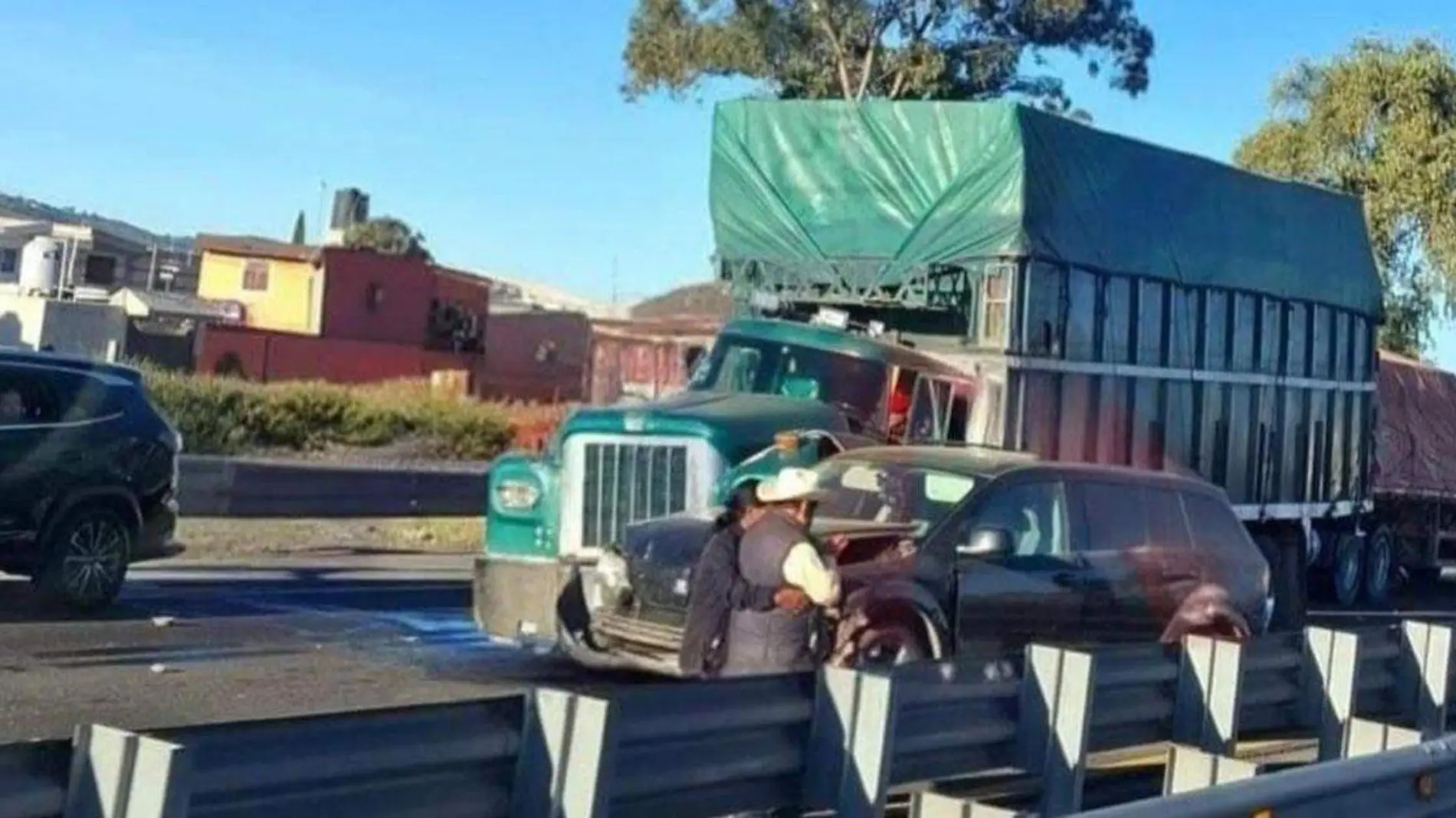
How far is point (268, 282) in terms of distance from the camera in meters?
67.2

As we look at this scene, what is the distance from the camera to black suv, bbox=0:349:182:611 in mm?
16031

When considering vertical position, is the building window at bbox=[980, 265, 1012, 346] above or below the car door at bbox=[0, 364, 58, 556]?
above

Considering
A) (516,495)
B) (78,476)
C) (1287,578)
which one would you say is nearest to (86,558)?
(78,476)

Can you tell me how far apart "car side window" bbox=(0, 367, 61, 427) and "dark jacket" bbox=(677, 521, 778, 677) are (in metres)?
7.71

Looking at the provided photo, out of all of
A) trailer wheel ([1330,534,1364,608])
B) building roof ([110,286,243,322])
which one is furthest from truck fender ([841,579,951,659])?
building roof ([110,286,243,322])

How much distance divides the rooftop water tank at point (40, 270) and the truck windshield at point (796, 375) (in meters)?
34.0

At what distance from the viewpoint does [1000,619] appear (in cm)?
1240

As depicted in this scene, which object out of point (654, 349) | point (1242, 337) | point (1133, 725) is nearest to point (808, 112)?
point (654, 349)

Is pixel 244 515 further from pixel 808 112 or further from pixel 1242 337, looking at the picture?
pixel 1242 337

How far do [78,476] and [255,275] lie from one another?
53.2 meters

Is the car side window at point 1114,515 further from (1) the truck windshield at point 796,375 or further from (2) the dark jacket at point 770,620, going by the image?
(2) the dark jacket at point 770,620

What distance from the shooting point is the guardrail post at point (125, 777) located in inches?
200

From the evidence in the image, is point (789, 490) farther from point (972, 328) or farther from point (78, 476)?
point (972, 328)

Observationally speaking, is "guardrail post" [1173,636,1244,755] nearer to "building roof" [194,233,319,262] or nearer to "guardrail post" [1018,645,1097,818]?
"guardrail post" [1018,645,1097,818]
